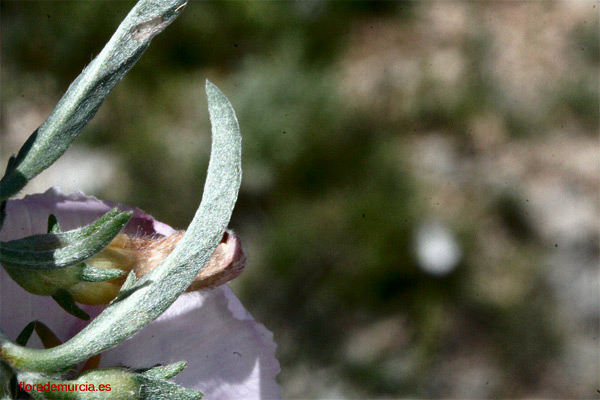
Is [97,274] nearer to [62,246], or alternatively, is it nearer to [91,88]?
[62,246]

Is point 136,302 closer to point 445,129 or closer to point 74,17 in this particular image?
point 74,17

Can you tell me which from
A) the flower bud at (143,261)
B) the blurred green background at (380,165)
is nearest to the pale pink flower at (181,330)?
the flower bud at (143,261)

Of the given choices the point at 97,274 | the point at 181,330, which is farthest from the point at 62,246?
the point at 181,330

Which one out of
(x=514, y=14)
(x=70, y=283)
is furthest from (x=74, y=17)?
(x=70, y=283)

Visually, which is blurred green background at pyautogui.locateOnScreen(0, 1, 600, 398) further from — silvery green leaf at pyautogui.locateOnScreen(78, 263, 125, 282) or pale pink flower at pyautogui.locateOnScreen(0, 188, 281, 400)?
silvery green leaf at pyautogui.locateOnScreen(78, 263, 125, 282)

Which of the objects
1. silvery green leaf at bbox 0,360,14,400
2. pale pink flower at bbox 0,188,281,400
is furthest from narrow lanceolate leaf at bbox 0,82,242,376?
pale pink flower at bbox 0,188,281,400

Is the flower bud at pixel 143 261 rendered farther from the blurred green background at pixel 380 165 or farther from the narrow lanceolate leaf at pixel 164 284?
the blurred green background at pixel 380 165
